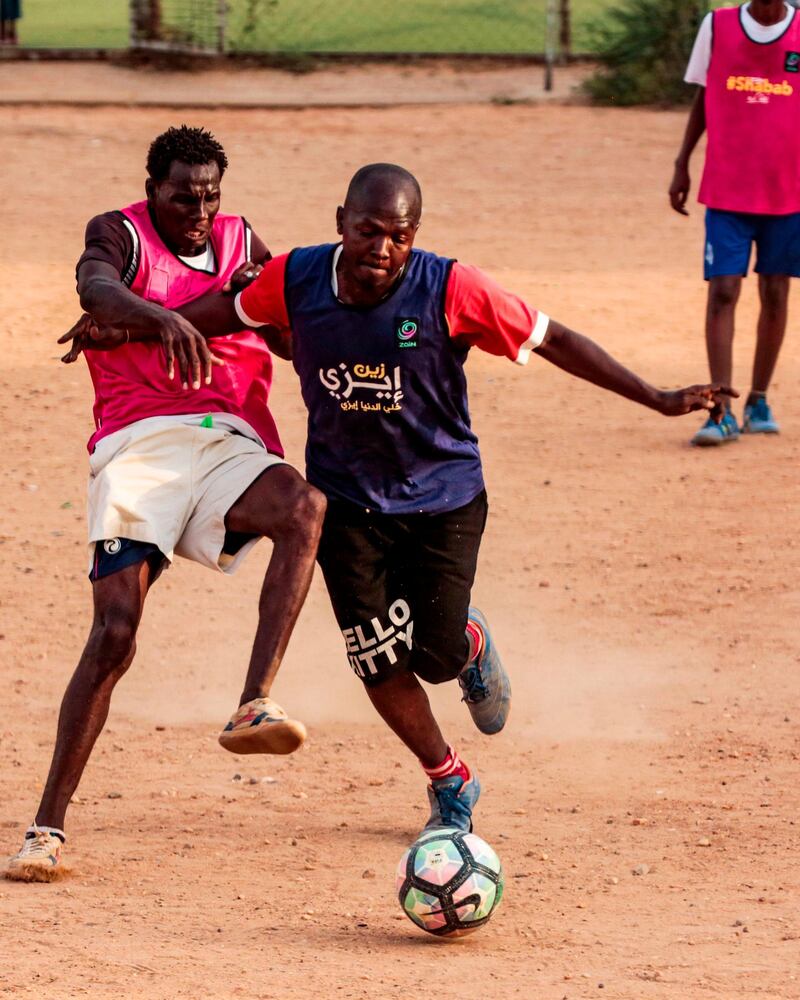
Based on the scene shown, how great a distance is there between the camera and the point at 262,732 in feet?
14.8

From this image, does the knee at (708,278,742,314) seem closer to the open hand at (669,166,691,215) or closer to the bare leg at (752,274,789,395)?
the bare leg at (752,274,789,395)

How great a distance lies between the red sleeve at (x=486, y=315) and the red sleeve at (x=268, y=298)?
1.55 ft

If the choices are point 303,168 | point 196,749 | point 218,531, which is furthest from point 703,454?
point 303,168

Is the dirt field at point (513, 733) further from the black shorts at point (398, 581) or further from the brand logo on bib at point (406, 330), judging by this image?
the brand logo on bib at point (406, 330)

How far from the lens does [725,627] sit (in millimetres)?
7266

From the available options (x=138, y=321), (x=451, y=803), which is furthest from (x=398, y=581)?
(x=138, y=321)

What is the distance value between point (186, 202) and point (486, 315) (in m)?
1.04

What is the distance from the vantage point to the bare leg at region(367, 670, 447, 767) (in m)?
5.07

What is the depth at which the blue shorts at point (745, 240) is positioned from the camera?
9078 millimetres

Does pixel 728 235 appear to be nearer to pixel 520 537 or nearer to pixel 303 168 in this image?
pixel 520 537

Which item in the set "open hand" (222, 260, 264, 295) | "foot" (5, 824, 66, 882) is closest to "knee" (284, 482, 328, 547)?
"open hand" (222, 260, 264, 295)

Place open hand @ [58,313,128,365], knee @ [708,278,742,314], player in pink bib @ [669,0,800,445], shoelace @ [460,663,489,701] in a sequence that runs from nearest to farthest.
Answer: open hand @ [58,313,128,365] → shoelace @ [460,663,489,701] → player in pink bib @ [669,0,800,445] → knee @ [708,278,742,314]

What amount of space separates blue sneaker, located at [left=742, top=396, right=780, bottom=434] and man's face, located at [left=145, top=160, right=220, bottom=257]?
502 centimetres

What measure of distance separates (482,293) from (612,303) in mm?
7296
